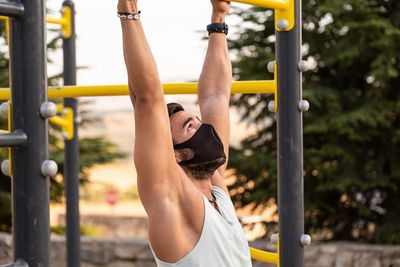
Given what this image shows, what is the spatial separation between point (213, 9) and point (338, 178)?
3.66 metres

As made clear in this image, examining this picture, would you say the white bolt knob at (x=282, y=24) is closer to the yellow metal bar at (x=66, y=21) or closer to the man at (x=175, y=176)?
the man at (x=175, y=176)

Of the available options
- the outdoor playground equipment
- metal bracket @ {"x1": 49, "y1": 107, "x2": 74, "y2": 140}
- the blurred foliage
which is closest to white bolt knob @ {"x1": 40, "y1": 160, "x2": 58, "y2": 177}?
the outdoor playground equipment

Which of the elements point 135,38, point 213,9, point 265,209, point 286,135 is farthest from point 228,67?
point 265,209

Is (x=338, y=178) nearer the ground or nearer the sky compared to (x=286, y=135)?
nearer the ground

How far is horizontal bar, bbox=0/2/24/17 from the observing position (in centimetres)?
107

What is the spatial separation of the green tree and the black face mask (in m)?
3.69

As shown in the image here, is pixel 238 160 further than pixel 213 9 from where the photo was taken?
Yes

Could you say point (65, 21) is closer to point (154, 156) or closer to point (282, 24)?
point (282, 24)

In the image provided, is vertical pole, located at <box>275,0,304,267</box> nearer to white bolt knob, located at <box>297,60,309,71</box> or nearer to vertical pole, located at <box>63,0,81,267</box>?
white bolt knob, located at <box>297,60,309,71</box>

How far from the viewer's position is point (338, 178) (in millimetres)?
5301

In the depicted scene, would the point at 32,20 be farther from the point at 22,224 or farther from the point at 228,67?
the point at 228,67

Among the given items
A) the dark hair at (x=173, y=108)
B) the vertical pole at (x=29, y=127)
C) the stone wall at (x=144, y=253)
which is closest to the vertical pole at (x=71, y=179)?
the stone wall at (x=144, y=253)

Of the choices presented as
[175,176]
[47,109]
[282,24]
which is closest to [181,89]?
[282,24]

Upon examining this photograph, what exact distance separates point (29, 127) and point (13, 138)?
0.04 meters
